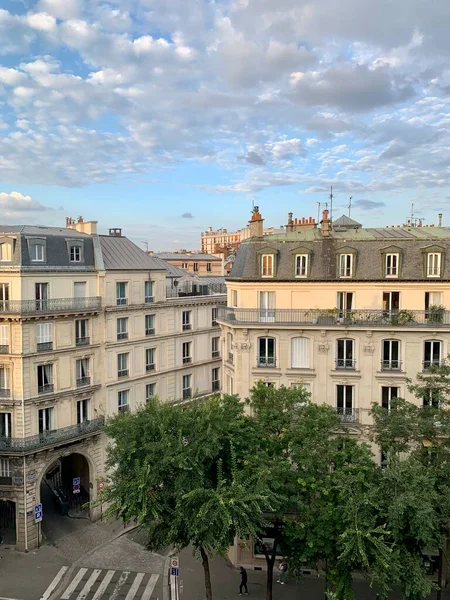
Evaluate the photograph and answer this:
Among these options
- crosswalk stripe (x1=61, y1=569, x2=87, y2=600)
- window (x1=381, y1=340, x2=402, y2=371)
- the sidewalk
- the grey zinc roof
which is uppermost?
the grey zinc roof

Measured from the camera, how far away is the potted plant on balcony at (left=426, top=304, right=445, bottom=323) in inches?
1225

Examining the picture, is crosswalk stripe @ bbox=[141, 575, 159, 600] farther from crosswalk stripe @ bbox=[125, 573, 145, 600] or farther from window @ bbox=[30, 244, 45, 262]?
window @ bbox=[30, 244, 45, 262]

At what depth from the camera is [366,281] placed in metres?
32.8

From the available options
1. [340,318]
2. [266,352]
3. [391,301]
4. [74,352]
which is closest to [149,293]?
[74,352]

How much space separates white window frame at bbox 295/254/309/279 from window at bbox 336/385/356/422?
7485mm

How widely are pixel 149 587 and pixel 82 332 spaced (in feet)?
60.7

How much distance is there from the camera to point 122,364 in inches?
1700

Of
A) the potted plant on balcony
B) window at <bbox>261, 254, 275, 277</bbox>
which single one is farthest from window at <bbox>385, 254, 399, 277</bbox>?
window at <bbox>261, 254, 275, 277</bbox>

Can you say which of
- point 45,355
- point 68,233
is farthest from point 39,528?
point 68,233

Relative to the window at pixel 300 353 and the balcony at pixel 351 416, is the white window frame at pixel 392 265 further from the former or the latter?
the balcony at pixel 351 416

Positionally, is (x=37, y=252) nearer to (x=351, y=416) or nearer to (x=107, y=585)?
(x=107, y=585)

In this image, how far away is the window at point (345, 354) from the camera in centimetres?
3253

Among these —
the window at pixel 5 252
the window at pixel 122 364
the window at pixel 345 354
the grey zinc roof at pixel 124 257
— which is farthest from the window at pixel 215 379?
the window at pixel 5 252

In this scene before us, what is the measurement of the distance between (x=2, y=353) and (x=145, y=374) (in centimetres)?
1262
